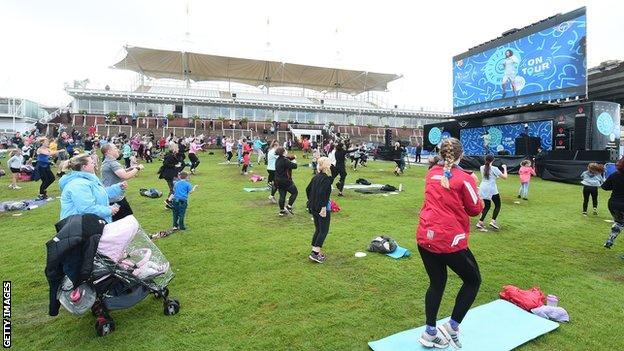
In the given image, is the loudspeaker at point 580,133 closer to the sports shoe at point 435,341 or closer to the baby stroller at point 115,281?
the sports shoe at point 435,341

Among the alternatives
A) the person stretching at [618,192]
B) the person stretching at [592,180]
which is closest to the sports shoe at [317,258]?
the person stretching at [618,192]

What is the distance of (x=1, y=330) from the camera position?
409 cm

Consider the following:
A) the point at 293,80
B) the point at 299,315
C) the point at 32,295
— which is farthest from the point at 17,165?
the point at 293,80

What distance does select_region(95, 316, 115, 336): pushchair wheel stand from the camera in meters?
3.83

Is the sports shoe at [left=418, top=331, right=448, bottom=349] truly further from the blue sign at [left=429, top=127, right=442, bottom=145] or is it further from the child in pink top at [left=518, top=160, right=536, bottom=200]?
the blue sign at [left=429, top=127, right=442, bottom=145]

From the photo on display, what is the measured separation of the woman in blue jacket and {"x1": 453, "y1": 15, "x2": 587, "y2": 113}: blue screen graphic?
871 inches

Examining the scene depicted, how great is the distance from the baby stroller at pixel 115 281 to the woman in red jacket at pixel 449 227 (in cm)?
297

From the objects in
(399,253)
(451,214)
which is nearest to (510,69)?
(399,253)

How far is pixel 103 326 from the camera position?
385cm

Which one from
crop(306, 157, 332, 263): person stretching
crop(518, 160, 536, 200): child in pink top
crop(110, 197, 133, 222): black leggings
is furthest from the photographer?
Result: crop(518, 160, 536, 200): child in pink top

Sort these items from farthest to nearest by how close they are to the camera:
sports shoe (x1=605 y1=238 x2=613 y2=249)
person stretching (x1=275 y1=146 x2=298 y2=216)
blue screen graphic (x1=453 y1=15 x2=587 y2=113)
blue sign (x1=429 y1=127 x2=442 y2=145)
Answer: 1. blue sign (x1=429 y1=127 x2=442 y2=145)
2. blue screen graphic (x1=453 y1=15 x2=587 y2=113)
3. person stretching (x1=275 y1=146 x2=298 y2=216)
4. sports shoe (x1=605 y1=238 x2=613 y2=249)

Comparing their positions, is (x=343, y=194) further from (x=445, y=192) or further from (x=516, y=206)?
(x=445, y=192)

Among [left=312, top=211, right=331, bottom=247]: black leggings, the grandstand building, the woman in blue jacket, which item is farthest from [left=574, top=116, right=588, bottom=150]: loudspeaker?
the grandstand building

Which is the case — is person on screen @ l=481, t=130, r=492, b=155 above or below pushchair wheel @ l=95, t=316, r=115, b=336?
above
